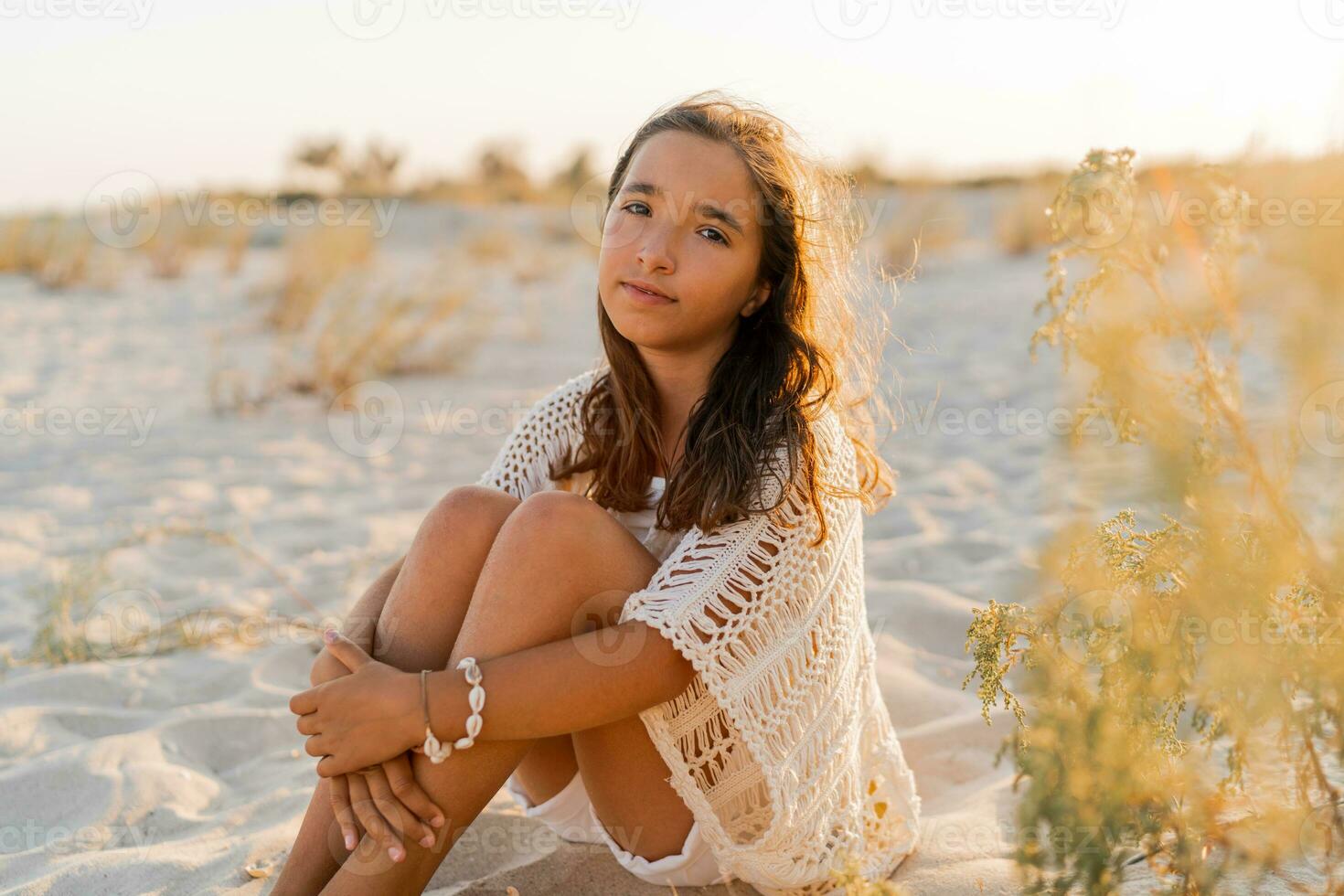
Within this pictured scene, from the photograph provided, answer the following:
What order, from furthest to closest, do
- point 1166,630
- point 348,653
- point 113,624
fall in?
point 113,624 → point 348,653 → point 1166,630

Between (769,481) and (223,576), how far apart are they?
2136 mm

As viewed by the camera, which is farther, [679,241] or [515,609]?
[679,241]

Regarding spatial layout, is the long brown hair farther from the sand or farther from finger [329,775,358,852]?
finger [329,775,358,852]

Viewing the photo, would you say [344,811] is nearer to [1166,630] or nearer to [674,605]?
[674,605]

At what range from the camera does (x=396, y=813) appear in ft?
5.28

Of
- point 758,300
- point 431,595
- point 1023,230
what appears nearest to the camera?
point 431,595

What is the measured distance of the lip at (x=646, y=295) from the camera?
2006mm

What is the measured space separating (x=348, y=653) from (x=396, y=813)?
0.25 meters

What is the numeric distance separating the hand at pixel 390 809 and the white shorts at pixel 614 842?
0.64 feet

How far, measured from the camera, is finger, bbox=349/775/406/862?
1.60m

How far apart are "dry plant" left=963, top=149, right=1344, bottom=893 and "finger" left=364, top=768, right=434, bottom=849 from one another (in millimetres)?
819

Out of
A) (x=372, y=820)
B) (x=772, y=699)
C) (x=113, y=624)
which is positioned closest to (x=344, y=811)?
(x=372, y=820)

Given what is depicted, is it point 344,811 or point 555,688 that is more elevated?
point 555,688

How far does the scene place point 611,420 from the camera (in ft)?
7.44
